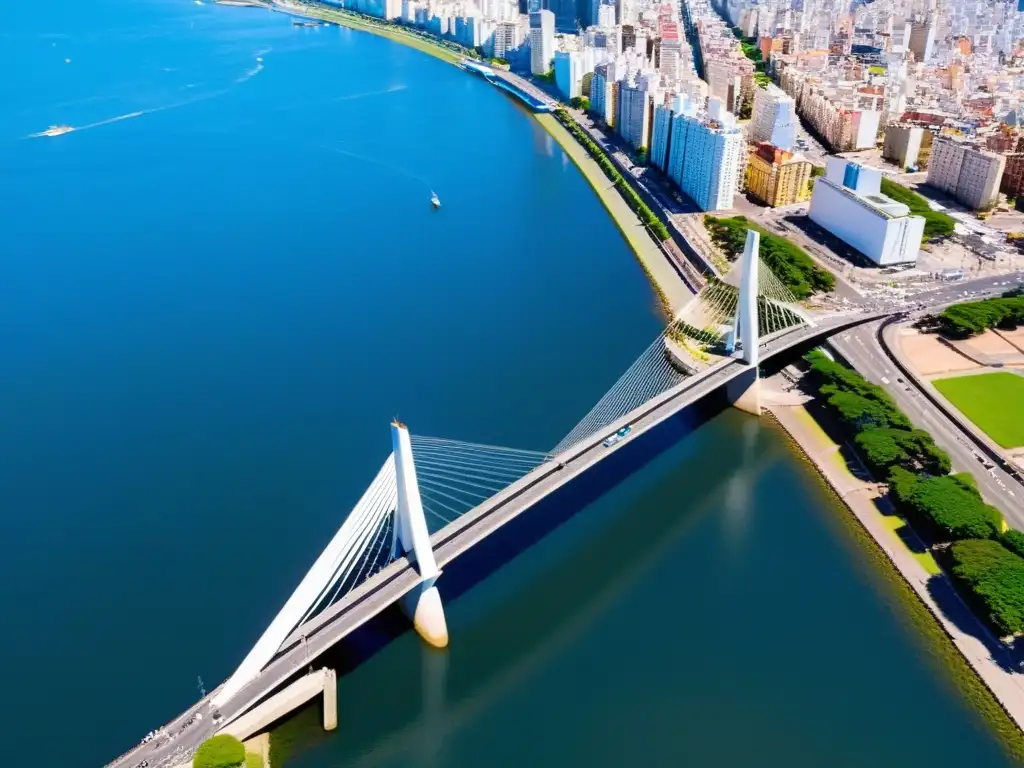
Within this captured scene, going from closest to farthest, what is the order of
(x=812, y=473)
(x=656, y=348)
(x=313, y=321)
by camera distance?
(x=812, y=473)
(x=656, y=348)
(x=313, y=321)

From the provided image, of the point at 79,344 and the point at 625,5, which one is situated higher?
the point at 625,5

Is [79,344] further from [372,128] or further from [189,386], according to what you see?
[372,128]

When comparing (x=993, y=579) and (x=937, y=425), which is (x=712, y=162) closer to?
(x=937, y=425)

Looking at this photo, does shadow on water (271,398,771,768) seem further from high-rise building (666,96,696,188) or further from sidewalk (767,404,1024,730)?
high-rise building (666,96,696,188)

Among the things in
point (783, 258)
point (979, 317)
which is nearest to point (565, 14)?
point (783, 258)

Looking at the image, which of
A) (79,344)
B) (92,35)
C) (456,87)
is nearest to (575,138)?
(456,87)

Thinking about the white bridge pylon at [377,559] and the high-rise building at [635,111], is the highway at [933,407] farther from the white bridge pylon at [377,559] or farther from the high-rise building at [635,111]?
the high-rise building at [635,111]

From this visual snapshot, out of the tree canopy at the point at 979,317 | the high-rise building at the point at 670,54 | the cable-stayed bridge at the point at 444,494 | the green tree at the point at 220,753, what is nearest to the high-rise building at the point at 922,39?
the high-rise building at the point at 670,54
